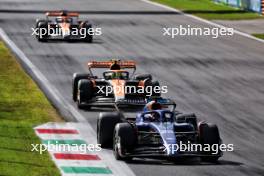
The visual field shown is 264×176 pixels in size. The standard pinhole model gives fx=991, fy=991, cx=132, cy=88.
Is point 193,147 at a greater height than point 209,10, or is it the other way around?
point 209,10

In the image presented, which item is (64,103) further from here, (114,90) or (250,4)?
(250,4)

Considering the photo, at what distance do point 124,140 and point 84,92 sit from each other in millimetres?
7791

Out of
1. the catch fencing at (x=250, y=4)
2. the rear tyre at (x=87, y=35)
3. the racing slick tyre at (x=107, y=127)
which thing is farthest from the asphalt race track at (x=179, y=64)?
the catch fencing at (x=250, y=4)

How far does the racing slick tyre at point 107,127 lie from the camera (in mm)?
24094

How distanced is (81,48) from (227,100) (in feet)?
49.3

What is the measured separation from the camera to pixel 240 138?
26.6 metres

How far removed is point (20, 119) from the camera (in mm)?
28406

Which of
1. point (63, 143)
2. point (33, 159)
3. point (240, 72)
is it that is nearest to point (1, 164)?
point (33, 159)

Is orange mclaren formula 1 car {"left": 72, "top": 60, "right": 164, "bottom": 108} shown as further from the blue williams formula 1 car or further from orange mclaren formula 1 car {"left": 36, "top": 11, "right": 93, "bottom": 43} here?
orange mclaren formula 1 car {"left": 36, "top": 11, "right": 93, "bottom": 43}

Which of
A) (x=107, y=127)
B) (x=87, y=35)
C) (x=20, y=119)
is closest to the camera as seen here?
(x=107, y=127)

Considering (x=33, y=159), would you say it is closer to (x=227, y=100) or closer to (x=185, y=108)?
(x=185, y=108)

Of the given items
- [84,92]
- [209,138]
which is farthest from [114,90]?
[209,138]

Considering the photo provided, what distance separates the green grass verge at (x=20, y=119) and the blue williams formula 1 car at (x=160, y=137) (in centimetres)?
170

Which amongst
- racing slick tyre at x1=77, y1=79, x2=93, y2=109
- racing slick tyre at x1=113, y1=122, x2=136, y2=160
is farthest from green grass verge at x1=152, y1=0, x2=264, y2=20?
racing slick tyre at x1=113, y1=122, x2=136, y2=160
